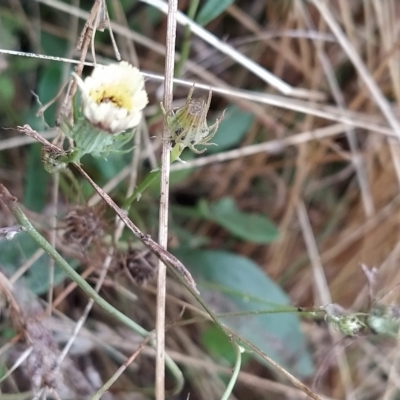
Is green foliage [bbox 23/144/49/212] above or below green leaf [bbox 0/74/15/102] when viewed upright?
below

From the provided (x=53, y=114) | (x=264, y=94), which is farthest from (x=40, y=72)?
(x=264, y=94)

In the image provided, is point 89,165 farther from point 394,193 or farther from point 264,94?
point 394,193

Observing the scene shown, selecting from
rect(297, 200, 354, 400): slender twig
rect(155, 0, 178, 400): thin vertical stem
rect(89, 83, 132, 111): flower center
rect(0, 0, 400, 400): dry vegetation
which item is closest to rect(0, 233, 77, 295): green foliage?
rect(0, 0, 400, 400): dry vegetation

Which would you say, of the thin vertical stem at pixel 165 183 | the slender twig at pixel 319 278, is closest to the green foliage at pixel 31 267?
the thin vertical stem at pixel 165 183

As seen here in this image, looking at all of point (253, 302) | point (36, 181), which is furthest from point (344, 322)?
point (36, 181)

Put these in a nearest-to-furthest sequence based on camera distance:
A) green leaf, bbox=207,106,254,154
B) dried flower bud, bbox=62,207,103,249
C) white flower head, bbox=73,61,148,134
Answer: white flower head, bbox=73,61,148,134 → dried flower bud, bbox=62,207,103,249 → green leaf, bbox=207,106,254,154

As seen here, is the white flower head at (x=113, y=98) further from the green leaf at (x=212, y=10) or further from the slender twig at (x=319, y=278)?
the slender twig at (x=319, y=278)

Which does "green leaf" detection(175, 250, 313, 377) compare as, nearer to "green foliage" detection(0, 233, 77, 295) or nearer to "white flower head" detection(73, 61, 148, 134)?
"green foliage" detection(0, 233, 77, 295)
